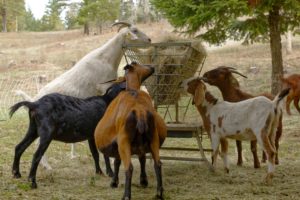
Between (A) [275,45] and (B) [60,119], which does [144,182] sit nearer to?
(B) [60,119]

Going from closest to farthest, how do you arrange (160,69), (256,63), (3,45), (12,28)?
(160,69) → (256,63) → (3,45) → (12,28)

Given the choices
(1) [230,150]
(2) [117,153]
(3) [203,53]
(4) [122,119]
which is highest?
(3) [203,53]

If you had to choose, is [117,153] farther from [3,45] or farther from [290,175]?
[3,45]

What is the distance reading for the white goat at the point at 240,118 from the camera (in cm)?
563

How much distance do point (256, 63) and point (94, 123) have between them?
16018 millimetres

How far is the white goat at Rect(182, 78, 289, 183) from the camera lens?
18.5 ft

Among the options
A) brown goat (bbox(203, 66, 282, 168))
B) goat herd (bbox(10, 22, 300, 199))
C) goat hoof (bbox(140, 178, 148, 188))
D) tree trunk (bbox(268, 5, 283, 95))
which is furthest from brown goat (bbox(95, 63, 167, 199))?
tree trunk (bbox(268, 5, 283, 95))

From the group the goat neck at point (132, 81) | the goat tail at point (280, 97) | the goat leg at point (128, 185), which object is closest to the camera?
the goat leg at point (128, 185)

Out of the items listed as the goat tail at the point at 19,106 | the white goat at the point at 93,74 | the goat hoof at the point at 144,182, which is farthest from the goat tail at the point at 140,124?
the white goat at the point at 93,74

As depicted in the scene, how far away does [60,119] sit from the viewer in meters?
5.67

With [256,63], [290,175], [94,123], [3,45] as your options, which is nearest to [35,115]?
[94,123]

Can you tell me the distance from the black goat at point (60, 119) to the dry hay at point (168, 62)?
31.3 inches

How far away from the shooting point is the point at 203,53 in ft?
22.7

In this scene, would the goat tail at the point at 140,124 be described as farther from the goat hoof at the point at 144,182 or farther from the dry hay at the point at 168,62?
the dry hay at the point at 168,62
